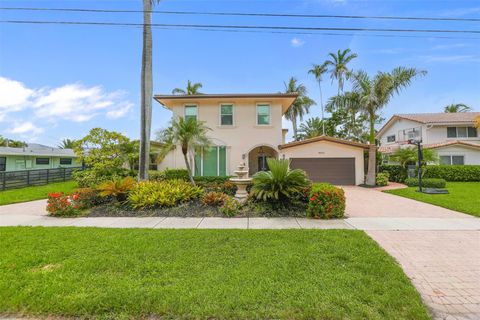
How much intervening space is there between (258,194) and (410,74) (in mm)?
15081

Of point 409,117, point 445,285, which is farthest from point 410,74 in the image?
point 445,285

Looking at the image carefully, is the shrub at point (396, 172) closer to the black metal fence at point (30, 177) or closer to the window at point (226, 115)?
the window at point (226, 115)

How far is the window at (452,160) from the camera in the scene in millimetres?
19000

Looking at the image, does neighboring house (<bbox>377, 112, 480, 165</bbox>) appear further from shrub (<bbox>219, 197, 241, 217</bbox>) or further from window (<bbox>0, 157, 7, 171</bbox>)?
window (<bbox>0, 157, 7, 171</bbox>)

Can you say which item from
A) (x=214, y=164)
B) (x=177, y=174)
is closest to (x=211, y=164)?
(x=214, y=164)

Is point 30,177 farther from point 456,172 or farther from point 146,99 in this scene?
point 456,172

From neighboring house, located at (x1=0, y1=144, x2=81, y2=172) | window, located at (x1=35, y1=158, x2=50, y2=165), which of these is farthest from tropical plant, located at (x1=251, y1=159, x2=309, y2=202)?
window, located at (x1=35, y1=158, x2=50, y2=165)

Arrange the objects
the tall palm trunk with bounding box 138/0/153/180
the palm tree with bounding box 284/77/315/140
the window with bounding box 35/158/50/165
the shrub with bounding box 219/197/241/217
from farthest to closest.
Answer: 1. the palm tree with bounding box 284/77/315/140
2. the window with bounding box 35/158/50/165
3. the tall palm trunk with bounding box 138/0/153/180
4. the shrub with bounding box 219/197/241/217

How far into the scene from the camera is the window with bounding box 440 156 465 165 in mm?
19000

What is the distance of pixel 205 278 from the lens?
3223 millimetres

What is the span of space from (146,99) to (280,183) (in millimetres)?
7801

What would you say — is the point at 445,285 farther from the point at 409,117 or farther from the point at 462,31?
the point at 409,117

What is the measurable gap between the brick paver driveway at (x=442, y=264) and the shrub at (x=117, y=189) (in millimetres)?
8399

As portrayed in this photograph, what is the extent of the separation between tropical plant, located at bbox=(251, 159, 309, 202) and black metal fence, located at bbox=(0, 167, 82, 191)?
1601 centimetres
